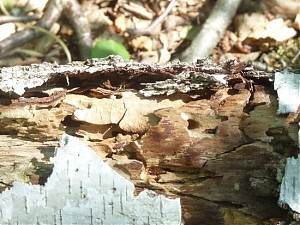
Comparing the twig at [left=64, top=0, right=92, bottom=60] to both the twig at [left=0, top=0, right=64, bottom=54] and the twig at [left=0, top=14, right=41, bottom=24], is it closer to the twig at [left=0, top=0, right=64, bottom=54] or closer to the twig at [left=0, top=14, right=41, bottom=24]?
the twig at [left=0, top=0, right=64, bottom=54]

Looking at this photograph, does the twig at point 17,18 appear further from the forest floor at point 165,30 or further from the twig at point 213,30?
the twig at point 213,30

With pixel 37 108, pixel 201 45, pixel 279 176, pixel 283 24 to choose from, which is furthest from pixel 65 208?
pixel 283 24

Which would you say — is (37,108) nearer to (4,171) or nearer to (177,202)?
(4,171)

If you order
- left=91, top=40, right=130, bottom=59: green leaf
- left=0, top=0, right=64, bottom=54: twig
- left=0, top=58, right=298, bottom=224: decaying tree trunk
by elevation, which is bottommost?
left=0, top=58, right=298, bottom=224: decaying tree trunk

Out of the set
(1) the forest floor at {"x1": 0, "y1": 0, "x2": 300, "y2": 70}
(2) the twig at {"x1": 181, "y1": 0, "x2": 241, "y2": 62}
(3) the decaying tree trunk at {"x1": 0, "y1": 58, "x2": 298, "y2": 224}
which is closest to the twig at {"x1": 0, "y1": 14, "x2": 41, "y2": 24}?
(1) the forest floor at {"x1": 0, "y1": 0, "x2": 300, "y2": 70}

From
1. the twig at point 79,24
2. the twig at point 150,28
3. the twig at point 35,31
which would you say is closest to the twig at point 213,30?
the twig at point 150,28

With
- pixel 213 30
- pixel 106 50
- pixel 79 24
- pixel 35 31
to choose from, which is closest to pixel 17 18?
pixel 35 31
